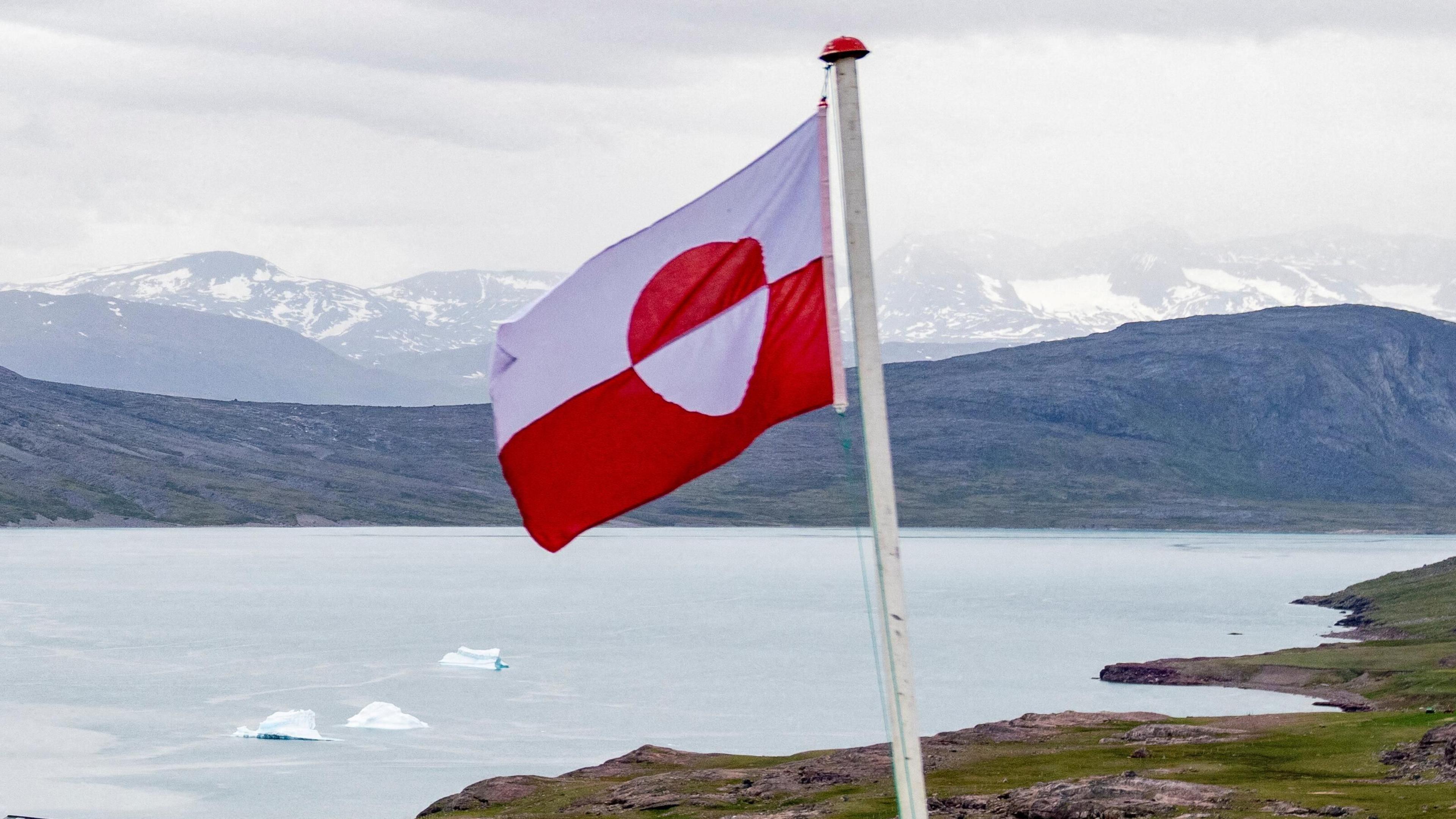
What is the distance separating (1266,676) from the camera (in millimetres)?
88438

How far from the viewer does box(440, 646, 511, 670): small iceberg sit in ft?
324

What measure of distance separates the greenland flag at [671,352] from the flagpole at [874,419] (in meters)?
0.92

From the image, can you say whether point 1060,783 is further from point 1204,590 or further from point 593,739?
point 1204,590

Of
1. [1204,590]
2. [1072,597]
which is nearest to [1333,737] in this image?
[1072,597]

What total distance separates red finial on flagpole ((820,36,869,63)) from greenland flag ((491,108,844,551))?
94cm

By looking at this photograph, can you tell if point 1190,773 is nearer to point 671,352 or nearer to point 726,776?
point 726,776

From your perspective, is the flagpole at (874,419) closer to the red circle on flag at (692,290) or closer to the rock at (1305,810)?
the red circle on flag at (692,290)

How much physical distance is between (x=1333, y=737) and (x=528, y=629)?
3341 inches

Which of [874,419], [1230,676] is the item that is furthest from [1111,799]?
[1230,676]

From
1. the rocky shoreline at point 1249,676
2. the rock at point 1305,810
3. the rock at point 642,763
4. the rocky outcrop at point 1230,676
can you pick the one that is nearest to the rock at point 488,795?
the rock at point 642,763

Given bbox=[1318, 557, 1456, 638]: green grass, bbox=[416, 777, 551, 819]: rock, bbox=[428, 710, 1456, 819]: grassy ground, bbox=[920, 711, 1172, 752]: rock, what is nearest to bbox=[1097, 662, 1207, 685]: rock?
bbox=[1318, 557, 1456, 638]: green grass

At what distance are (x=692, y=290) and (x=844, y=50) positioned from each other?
102 inches

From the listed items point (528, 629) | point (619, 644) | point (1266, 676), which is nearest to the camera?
point (1266, 676)

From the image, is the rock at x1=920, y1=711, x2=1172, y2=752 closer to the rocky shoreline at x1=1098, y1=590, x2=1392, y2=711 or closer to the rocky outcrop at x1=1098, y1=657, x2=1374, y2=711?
the rocky shoreline at x1=1098, y1=590, x2=1392, y2=711
